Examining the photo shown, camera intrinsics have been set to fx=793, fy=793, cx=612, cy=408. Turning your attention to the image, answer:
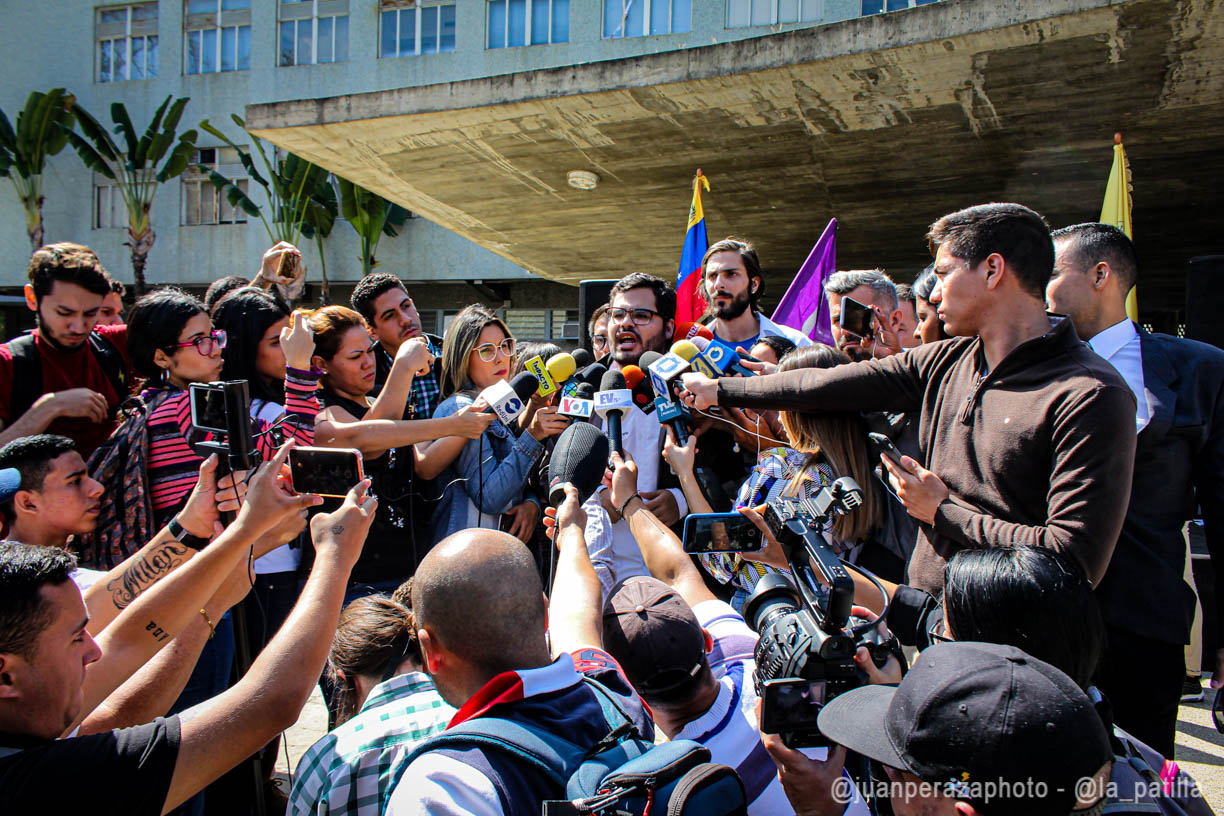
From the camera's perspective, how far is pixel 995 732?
117 centimetres

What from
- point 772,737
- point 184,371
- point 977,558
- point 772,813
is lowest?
point 772,813

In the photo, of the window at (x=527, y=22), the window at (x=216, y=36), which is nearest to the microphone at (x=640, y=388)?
the window at (x=527, y=22)

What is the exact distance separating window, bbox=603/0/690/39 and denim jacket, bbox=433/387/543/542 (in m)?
15.5

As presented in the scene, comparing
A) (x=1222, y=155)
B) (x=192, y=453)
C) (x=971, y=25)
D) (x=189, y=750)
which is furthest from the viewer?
(x=1222, y=155)

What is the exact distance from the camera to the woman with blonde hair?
3533mm

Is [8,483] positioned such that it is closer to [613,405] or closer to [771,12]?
[613,405]

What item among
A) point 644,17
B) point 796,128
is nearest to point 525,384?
point 796,128

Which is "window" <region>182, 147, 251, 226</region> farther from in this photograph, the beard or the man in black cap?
the man in black cap

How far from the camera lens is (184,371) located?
9.61 ft

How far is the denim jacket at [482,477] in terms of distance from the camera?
3.52 m

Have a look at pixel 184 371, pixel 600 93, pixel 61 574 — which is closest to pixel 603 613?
pixel 61 574

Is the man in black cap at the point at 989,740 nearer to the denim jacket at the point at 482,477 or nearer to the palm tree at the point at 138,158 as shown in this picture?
the denim jacket at the point at 482,477

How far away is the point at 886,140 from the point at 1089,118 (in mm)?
1728

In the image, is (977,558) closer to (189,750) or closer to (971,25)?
(189,750)
